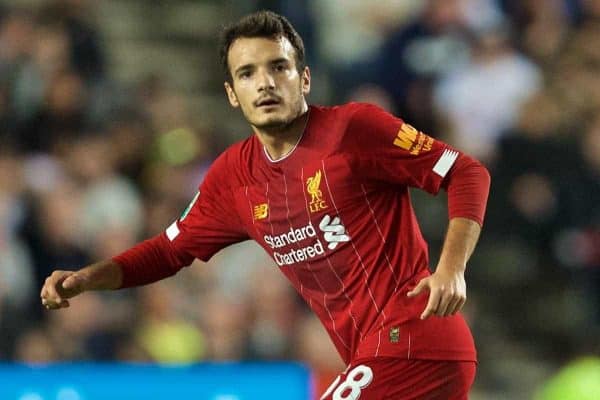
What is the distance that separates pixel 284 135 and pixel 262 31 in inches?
15.3

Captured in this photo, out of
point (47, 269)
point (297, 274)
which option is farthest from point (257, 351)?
point (297, 274)

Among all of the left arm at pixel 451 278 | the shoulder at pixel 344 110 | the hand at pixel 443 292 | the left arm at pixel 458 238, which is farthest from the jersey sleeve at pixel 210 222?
the hand at pixel 443 292

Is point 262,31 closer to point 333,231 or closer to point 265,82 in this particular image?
point 265,82

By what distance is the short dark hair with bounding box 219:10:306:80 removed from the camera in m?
4.80

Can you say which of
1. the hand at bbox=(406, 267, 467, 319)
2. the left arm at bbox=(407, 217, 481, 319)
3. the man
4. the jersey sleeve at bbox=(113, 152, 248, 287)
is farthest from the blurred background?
the hand at bbox=(406, 267, 467, 319)

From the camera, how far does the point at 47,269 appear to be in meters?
8.45

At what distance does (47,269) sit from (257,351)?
1.51m

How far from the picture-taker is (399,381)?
451cm

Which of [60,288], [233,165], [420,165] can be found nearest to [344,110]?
[420,165]

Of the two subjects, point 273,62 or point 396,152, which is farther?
point 273,62

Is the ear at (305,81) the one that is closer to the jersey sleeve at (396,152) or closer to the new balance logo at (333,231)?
the jersey sleeve at (396,152)

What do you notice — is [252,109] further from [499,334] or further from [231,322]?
[499,334]

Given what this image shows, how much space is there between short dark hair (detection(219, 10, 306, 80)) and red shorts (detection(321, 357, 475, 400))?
1.15 m

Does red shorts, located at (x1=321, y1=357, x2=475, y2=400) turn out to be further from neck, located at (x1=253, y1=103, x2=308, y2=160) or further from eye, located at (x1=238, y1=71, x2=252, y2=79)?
eye, located at (x1=238, y1=71, x2=252, y2=79)
